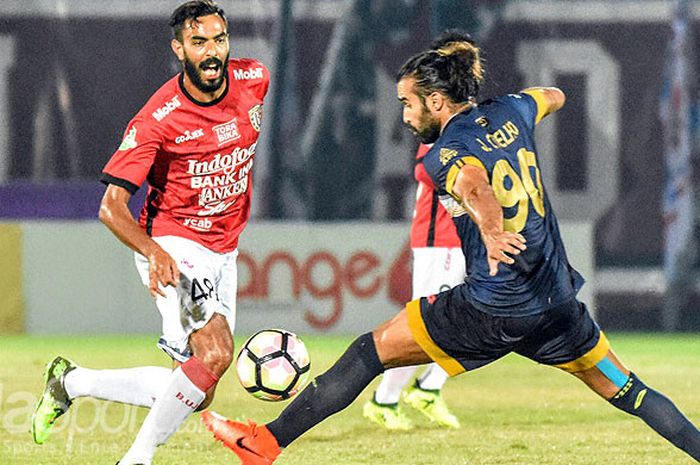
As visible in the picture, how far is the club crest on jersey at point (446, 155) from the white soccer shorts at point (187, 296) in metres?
1.42

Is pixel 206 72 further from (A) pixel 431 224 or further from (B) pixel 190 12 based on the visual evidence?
(A) pixel 431 224

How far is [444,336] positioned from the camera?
5.96 metres

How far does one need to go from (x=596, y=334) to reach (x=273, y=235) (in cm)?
900

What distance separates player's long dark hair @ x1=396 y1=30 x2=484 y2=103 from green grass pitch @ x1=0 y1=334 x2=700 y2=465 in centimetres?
190

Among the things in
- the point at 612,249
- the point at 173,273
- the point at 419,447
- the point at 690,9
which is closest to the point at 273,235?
the point at 612,249

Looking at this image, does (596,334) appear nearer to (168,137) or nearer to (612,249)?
(168,137)

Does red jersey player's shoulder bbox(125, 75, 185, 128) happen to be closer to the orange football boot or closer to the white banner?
the orange football boot

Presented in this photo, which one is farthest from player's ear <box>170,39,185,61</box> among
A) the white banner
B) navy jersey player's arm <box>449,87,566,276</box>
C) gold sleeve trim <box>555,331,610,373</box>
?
the white banner

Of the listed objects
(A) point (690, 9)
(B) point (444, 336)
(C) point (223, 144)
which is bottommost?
(B) point (444, 336)

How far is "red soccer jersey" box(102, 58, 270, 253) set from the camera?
263 inches

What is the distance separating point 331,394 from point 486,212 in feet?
3.73

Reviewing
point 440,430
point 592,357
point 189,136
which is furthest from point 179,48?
point 440,430

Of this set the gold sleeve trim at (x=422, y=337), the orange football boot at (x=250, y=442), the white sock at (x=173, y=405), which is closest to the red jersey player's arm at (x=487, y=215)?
the gold sleeve trim at (x=422, y=337)

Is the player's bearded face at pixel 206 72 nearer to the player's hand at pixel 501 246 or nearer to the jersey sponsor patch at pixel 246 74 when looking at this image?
the jersey sponsor patch at pixel 246 74
